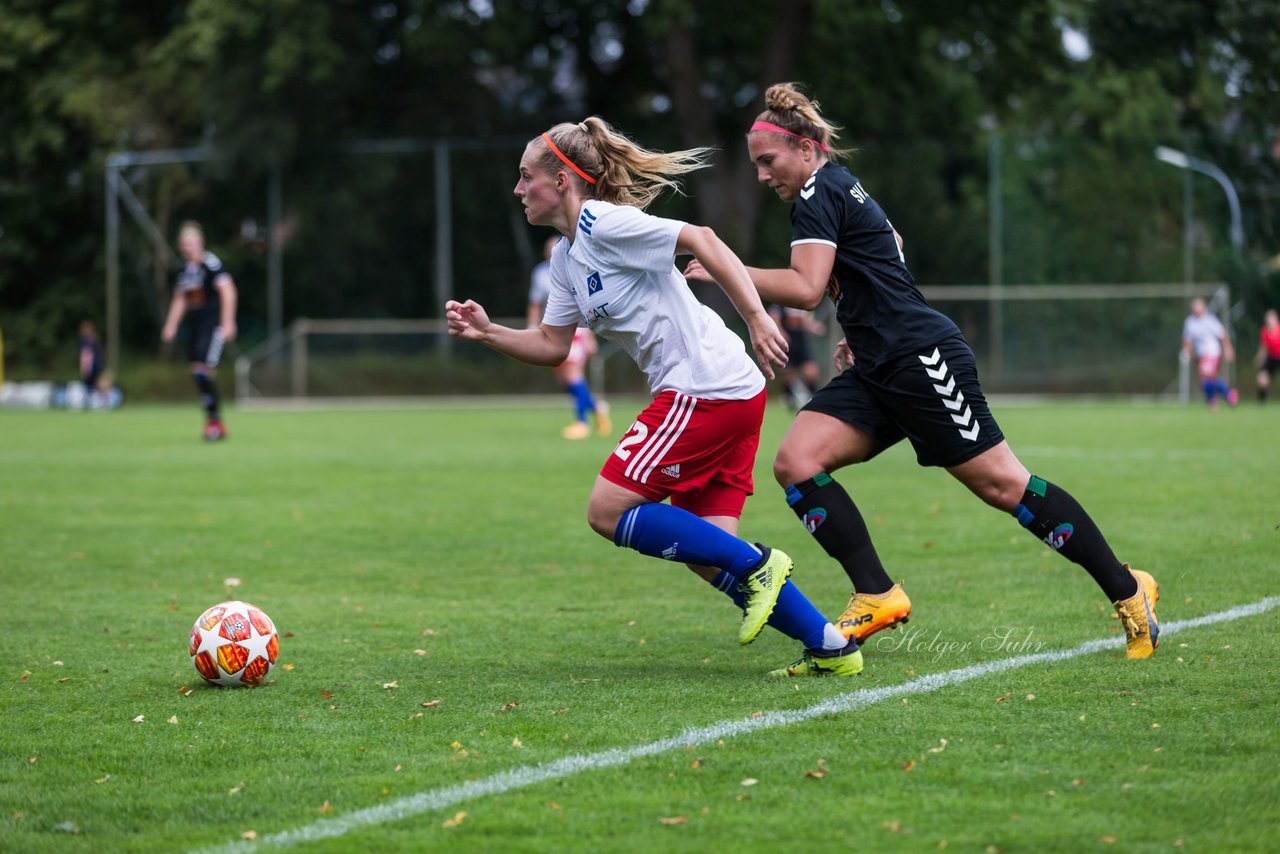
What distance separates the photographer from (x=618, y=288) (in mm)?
4840

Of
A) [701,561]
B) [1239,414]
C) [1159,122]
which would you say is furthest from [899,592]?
[1159,122]

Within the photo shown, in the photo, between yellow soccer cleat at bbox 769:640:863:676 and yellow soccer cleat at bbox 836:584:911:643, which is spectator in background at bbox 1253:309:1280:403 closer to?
yellow soccer cleat at bbox 836:584:911:643

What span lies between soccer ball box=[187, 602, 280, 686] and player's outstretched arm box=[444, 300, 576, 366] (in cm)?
120

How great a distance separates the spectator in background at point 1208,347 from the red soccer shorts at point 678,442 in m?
22.2

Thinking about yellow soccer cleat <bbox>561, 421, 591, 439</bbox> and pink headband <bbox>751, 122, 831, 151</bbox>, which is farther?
yellow soccer cleat <bbox>561, 421, 591, 439</bbox>

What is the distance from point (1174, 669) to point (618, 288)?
217cm

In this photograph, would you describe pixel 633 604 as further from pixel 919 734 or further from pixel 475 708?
pixel 919 734

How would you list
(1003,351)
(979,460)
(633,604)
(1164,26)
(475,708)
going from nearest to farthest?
(475,708) → (979,460) → (633,604) → (1164,26) → (1003,351)

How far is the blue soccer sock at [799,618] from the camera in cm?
498

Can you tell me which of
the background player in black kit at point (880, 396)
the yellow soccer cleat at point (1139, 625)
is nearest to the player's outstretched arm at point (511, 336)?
the background player in black kit at point (880, 396)

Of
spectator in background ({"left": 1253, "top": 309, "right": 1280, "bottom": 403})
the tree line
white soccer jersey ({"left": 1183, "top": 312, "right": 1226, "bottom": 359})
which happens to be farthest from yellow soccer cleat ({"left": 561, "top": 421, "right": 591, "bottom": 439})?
spectator in background ({"left": 1253, "top": 309, "right": 1280, "bottom": 403})

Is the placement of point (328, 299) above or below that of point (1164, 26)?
below

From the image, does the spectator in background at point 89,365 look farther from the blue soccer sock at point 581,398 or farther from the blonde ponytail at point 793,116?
the blonde ponytail at point 793,116
